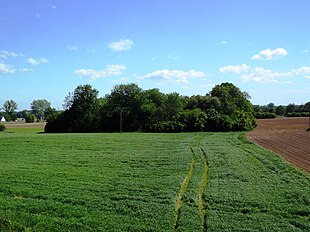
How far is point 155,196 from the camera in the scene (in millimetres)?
14742

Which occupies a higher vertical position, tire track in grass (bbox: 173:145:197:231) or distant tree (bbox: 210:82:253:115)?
distant tree (bbox: 210:82:253:115)

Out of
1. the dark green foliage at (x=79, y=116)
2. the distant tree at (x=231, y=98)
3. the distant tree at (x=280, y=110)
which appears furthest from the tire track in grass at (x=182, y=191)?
the distant tree at (x=280, y=110)

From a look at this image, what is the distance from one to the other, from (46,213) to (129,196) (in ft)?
12.2

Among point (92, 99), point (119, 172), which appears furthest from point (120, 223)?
point (92, 99)

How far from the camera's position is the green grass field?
37.2 ft

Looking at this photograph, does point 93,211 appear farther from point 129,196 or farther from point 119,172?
point 119,172

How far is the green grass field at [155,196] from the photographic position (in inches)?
447

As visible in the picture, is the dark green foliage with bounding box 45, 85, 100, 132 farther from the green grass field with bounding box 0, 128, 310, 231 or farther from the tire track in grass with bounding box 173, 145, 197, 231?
the tire track in grass with bounding box 173, 145, 197, 231

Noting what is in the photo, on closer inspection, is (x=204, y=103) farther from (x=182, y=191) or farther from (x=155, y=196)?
(x=155, y=196)

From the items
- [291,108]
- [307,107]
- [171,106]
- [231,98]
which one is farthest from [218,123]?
[307,107]

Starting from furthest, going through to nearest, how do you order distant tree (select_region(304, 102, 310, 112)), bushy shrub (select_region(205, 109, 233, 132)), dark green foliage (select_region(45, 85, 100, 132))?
distant tree (select_region(304, 102, 310, 112)), dark green foliage (select_region(45, 85, 100, 132)), bushy shrub (select_region(205, 109, 233, 132))

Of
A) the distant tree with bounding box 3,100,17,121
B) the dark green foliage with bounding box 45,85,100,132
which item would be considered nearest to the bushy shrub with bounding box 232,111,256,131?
the dark green foliage with bounding box 45,85,100,132

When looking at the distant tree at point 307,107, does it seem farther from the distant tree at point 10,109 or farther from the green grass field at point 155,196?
the distant tree at point 10,109

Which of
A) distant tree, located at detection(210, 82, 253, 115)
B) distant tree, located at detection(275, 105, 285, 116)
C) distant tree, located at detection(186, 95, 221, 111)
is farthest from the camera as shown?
distant tree, located at detection(275, 105, 285, 116)
